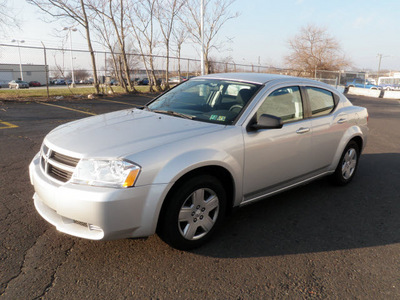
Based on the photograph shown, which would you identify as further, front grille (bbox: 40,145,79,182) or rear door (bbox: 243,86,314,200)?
rear door (bbox: 243,86,314,200)

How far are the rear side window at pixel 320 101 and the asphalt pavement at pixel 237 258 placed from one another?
1170 mm

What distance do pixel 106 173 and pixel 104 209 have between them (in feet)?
0.91

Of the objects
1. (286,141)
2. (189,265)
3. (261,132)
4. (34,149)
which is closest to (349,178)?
(286,141)

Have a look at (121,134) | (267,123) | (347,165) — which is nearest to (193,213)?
(121,134)

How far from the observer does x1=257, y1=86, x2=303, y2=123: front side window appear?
356 centimetres

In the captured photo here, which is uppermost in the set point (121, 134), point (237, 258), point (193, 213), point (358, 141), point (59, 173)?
point (121, 134)

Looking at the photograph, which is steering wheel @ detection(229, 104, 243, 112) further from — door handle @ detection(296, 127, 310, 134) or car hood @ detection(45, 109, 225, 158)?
door handle @ detection(296, 127, 310, 134)

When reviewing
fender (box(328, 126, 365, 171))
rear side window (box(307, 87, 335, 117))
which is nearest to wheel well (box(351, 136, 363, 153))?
fender (box(328, 126, 365, 171))

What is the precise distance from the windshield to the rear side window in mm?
920

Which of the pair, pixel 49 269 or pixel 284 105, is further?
pixel 284 105

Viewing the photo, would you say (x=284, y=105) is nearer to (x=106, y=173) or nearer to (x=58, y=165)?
(x=106, y=173)

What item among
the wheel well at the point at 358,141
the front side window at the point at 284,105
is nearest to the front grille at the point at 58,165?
the front side window at the point at 284,105

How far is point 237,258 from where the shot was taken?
9.55 feet

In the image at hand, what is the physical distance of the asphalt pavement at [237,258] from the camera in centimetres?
248
